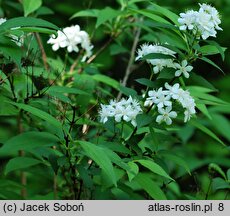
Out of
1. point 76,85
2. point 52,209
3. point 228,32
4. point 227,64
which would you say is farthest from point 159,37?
point 227,64

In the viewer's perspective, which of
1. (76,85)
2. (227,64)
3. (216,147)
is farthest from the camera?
(227,64)

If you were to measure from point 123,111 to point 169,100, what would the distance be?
182mm

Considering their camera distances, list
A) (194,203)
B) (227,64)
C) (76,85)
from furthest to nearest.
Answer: (227,64) < (76,85) < (194,203)

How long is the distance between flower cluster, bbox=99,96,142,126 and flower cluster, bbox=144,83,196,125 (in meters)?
0.06

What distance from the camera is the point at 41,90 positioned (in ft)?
7.37

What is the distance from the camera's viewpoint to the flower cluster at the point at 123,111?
208 cm

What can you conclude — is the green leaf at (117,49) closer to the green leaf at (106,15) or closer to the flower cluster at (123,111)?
the green leaf at (106,15)

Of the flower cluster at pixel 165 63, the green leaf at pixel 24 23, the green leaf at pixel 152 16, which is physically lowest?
the green leaf at pixel 24 23

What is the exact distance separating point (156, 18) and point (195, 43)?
182 millimetres

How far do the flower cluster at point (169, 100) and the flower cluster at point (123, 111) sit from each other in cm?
6

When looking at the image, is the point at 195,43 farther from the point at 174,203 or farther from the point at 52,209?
the point at 52,209

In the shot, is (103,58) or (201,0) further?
(103,58)

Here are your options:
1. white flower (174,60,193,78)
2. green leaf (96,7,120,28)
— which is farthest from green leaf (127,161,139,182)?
green leaf (96,7,120,28)

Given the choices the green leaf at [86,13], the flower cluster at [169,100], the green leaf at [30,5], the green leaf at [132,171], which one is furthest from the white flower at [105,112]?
the green leaf at [86,13]
